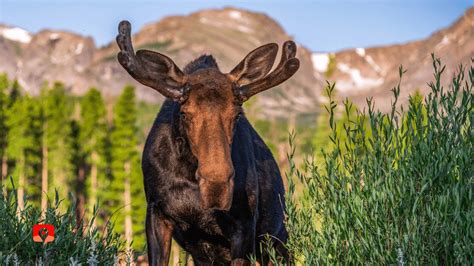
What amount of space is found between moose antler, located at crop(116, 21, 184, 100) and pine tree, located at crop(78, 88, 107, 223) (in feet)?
284

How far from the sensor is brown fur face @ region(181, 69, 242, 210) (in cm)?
617

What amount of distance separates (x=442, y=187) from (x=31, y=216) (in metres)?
4.61

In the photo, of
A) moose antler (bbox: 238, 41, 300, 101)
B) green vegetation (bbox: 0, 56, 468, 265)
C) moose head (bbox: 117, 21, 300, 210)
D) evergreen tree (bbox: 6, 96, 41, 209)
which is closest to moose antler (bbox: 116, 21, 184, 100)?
moose head (bbox: 117, 21, 300, 210)

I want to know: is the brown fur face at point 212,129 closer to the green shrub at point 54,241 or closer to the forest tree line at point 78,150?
the green shrub at point 54,241

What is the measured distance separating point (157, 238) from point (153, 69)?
183 centimetres

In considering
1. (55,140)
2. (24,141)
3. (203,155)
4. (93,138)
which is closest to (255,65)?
(203,155)

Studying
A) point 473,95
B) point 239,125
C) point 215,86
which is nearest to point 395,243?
point 473,95

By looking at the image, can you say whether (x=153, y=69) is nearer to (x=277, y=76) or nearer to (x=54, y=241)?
(x=277, y=76)

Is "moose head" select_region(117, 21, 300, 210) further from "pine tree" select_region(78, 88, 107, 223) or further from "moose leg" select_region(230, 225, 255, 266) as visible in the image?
"pine tree" select_region(78, 88, 107, 223)

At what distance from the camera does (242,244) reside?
766cm

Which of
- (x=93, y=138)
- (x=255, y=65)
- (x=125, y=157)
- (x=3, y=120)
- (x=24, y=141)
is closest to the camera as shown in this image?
(x=255, y=65)

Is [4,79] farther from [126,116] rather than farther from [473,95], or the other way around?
[473,95]

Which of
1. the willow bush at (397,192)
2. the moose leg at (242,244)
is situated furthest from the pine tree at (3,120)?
the willow bush at (397,192)

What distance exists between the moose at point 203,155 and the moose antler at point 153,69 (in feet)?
0.03
